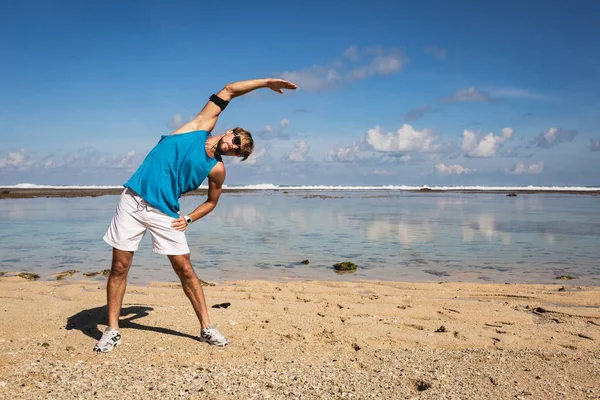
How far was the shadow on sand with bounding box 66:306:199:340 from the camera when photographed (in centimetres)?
545

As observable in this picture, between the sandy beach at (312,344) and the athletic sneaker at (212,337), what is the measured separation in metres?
0.08

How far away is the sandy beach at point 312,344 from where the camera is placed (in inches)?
153

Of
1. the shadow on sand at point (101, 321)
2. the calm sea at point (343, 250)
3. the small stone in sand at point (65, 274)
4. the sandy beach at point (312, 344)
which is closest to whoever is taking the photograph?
the sandy beach at point (312, 344)

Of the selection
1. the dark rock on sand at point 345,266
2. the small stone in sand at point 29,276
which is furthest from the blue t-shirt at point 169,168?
the dark rock on sand at point 345,266

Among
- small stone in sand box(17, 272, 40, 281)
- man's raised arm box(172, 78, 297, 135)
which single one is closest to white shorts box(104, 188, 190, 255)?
man's raised arm box(172, 78, 297, 135)

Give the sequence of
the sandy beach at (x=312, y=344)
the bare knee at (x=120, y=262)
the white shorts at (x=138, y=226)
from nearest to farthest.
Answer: the sandy beach at (x=312, y=344)
the white shorts at (x=138, y=226)
the bare knee at (x=120, y=262)

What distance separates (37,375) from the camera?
407 cm

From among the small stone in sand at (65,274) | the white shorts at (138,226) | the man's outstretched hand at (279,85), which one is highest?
the man's outstretched hand at (279,85)

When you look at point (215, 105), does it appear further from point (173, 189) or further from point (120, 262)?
point (120, 262)

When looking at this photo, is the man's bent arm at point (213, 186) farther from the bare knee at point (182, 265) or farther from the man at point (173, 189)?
the bare knee at point (182, 265)

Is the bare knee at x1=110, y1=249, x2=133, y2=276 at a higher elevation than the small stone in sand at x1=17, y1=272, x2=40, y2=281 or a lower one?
higher

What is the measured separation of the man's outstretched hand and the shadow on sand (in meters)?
2.78

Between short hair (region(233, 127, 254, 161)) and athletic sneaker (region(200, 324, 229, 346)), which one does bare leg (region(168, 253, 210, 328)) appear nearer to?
athletic sneaker (region(200, 324, 229, 346))

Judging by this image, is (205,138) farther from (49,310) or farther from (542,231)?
(542,231)
